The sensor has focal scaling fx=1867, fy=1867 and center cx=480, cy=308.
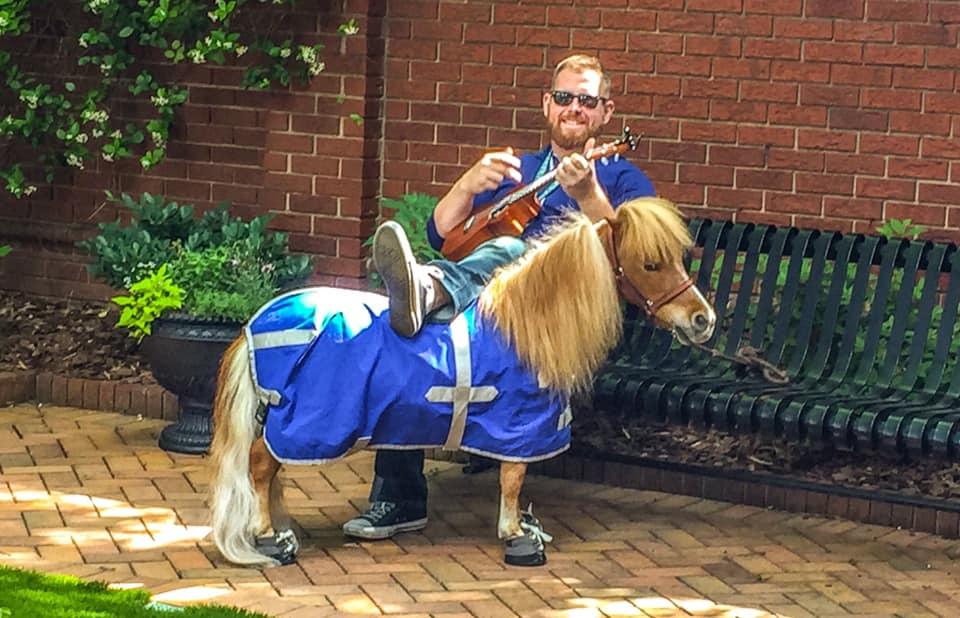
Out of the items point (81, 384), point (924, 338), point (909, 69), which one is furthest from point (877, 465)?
point (81, 384)

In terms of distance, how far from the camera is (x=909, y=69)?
802 cm

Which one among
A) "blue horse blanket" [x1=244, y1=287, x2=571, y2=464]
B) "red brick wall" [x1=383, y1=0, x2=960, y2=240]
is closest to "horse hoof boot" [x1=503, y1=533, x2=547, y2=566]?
"blue horse blanket" [x1=244, y1=287, x2=571, y2=464]

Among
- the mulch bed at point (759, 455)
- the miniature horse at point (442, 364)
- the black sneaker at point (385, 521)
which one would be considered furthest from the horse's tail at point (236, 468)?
the mulch bed at point (759, 455)

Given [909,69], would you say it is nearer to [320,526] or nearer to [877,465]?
[877,465]

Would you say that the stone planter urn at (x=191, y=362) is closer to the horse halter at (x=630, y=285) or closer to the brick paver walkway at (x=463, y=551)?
the brick paver walkway at (x=463, y=551)

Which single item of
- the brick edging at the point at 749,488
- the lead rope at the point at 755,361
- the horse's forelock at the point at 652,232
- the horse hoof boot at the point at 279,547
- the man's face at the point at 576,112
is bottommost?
the horse hoof boot at the point at 279,547

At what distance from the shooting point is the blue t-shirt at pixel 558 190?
6.83 metres

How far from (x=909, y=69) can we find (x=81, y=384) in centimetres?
404

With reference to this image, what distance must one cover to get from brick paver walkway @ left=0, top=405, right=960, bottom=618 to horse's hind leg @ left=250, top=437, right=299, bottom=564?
0.06 meters

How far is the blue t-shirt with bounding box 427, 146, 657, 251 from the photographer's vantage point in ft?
22.4

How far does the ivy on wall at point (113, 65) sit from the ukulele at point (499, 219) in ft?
7.71

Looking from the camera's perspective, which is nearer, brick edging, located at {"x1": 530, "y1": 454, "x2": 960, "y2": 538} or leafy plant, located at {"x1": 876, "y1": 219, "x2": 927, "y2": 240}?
brick edging, located at {"x1": 530, "y1": 454, "x2": 960, "y2": 538}

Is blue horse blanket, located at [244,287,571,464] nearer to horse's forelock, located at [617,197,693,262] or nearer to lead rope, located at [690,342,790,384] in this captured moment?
horse's forelock, located at [617,197,693,262]

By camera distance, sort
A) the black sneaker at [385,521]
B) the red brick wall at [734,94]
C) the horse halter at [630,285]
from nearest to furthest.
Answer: the horse halter at [630,285], the black sneaker at [385,521], the red brick wall at [734,94]
